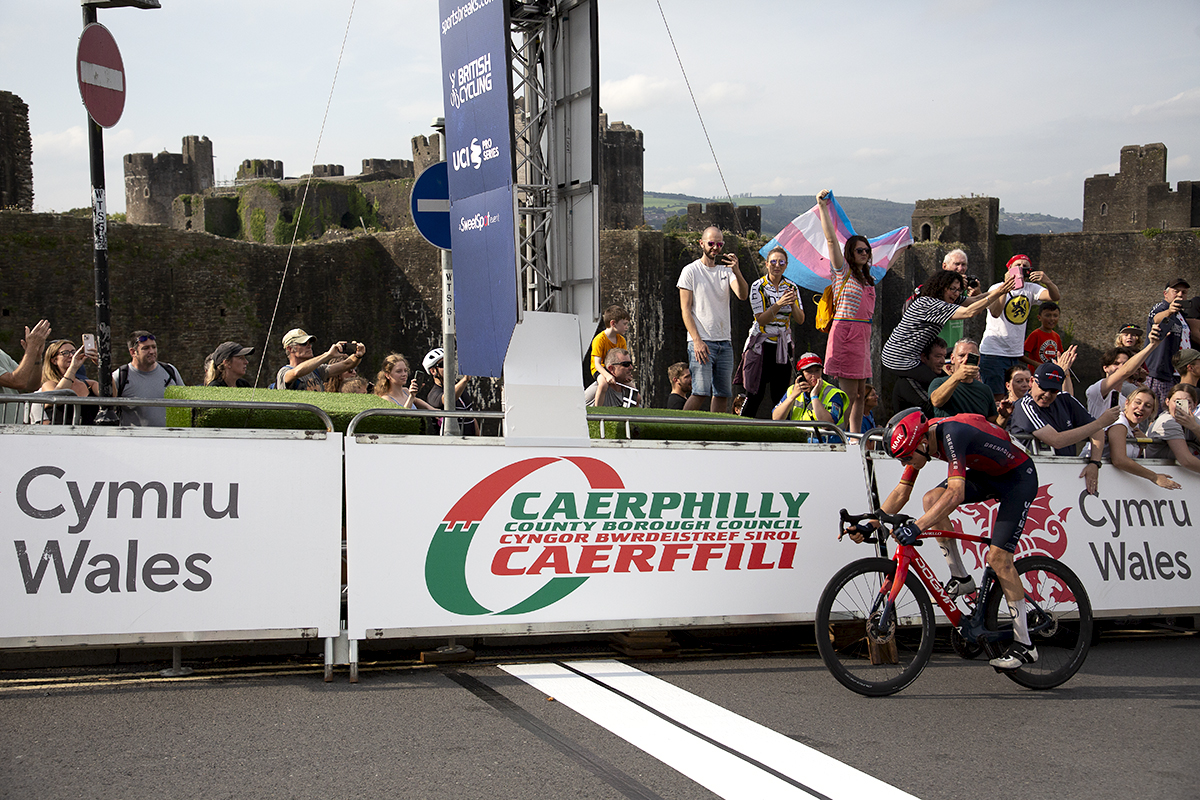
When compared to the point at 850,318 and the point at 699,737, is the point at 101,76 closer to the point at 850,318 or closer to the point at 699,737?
the point at 699,737

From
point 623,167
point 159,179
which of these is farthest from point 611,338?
point 159,179

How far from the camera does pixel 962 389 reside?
28.1 ft

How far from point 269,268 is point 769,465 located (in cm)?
A: 1558

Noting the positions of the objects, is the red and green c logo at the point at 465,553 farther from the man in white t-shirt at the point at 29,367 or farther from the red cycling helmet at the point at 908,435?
the man in white t-shirt at the point at 29,367

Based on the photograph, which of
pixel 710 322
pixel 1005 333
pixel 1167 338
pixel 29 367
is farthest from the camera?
pixel 1167 338

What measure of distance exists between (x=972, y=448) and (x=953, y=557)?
830 millimetres

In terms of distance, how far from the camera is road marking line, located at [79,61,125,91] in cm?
726

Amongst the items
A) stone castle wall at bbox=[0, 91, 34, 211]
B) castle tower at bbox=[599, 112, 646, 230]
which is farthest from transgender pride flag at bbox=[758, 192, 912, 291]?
castle tower at bbox=[599, 112, 646, 230]

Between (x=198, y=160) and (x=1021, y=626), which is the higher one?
(x=198, y=160)

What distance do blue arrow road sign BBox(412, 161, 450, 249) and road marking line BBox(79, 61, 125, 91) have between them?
222 cm

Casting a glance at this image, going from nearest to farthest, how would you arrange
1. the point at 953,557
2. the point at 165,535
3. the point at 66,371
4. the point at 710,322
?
the point at 165,535, the point at 953,557, the point at 66,371, the point at 710,322

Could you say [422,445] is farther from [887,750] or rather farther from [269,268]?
[269,268]

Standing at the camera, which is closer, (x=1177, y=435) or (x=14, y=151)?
(x=1177, y=435)

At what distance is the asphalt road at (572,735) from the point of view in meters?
4.61
